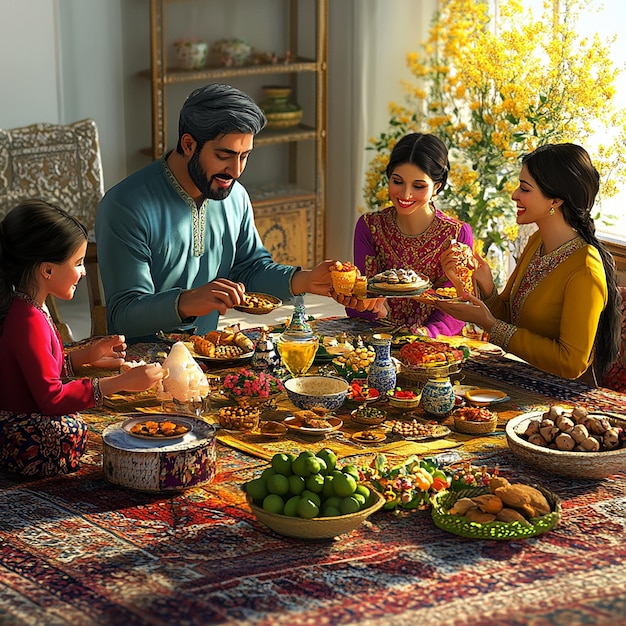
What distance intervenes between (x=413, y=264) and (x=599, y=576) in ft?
6.89

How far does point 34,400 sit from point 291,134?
198 inches

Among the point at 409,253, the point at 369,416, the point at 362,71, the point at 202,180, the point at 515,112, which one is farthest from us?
the point at 362,71

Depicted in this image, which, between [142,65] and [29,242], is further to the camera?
[142,65]

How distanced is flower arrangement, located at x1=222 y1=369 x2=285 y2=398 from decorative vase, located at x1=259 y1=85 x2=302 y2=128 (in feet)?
14.9

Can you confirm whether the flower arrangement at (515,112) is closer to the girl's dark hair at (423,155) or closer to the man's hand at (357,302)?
the girl's dark hair at (423,155)

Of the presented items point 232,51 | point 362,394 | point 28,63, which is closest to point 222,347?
point 362,394

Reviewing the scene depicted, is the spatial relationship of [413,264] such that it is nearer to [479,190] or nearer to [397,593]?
[479,190]

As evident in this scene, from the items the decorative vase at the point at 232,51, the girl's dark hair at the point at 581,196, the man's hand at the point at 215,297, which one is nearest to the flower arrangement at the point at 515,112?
the decorative vase at the point at 232,51

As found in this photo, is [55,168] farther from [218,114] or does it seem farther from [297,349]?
[297,349]

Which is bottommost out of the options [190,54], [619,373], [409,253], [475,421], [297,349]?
[619,373]

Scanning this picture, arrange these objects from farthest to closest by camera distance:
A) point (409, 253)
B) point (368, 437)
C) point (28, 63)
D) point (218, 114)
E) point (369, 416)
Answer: point (28, 63) < point (409, 253) < point (218, 114) < point (369, 416) < point (368, 437)

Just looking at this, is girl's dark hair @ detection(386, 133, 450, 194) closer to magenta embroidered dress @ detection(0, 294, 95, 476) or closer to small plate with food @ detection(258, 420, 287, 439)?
small plate with food @ detection(258, 420, 287, 439)

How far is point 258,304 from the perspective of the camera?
3.54 metres

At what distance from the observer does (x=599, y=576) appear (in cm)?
227
